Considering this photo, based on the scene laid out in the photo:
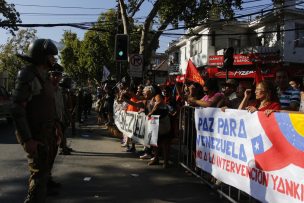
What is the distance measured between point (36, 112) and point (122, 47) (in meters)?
11.7

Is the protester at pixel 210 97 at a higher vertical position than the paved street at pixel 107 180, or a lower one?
Answer: higher

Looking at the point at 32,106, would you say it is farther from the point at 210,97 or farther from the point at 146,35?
the point at 146,35

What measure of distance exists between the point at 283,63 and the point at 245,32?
8.97 metres

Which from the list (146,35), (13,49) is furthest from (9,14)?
(13,49)

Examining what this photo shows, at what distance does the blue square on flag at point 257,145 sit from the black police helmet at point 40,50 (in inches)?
100

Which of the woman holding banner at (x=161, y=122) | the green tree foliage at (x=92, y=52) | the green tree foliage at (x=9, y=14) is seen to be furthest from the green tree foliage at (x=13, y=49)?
the woman holding banner at (x=161, y=122)

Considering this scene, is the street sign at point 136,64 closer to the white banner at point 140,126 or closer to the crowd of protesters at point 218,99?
the crowd of protesters at point 218,99

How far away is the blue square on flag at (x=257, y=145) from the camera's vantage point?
532 cm

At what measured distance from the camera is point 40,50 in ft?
16.5

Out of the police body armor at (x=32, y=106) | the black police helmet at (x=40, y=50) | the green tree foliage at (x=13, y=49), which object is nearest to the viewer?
the police body armor at (x=32, y=106)

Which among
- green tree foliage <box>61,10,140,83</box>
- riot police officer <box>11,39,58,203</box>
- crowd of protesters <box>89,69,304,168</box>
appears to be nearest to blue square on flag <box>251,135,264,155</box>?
crowd of protesters <box>89,69,304,168</box>

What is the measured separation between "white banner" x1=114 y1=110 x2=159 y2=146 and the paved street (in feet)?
1.61

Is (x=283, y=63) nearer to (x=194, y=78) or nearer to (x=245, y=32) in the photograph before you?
(x=245, y=32)

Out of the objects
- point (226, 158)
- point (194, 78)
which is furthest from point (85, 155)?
point (226, 158)
